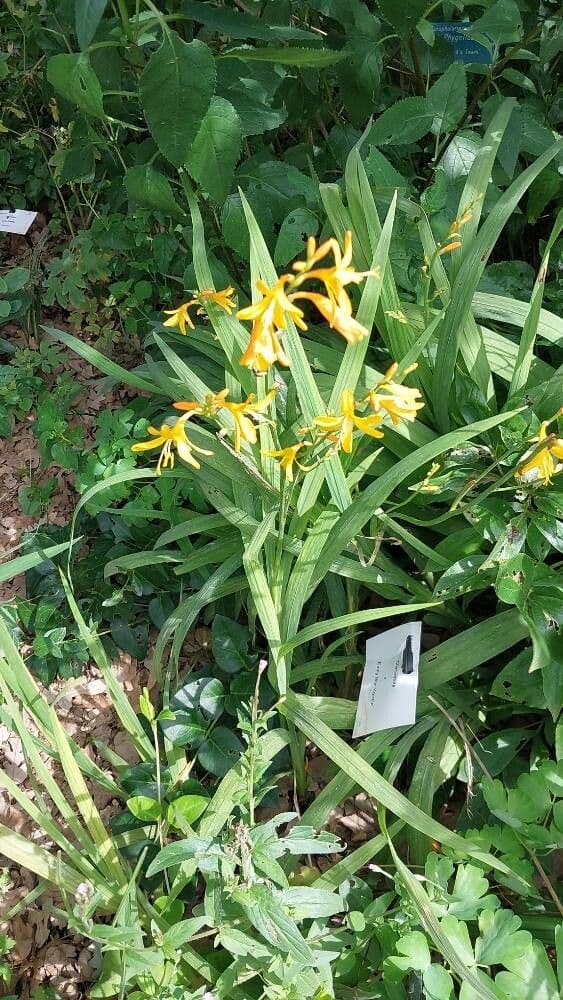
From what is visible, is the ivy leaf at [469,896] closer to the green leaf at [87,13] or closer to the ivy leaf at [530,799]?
the ivy leaf at [530,799]

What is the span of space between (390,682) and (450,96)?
90 cm

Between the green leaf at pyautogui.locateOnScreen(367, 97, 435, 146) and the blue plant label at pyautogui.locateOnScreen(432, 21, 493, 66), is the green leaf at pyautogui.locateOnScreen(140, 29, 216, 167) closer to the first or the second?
the green leaf at pyautogui.locateOnScreen(367, 97, 435, 146)

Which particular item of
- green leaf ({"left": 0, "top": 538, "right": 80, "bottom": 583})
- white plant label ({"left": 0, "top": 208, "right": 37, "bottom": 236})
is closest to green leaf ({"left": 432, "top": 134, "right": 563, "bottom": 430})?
green leaf ({"left": 0, "top": 538, "right": 80, "bottom": 583})

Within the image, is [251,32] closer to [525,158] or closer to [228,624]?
[525,158]

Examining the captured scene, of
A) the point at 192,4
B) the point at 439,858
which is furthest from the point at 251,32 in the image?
the point at 439,858

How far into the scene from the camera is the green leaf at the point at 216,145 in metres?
1.01

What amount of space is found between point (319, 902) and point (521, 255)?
1244 millimetres

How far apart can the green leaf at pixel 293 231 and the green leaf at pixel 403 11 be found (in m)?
0.28

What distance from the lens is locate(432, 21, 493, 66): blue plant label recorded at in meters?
1.23

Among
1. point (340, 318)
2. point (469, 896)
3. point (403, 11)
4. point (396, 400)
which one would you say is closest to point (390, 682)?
point (469, 896)

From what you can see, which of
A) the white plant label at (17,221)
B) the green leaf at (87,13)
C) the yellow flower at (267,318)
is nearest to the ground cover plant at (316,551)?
the green leaf at (87,13)

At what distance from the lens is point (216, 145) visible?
1.02 m

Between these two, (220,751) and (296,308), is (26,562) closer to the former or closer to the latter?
(220,751)

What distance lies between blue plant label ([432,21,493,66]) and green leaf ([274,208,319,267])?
0.42m
